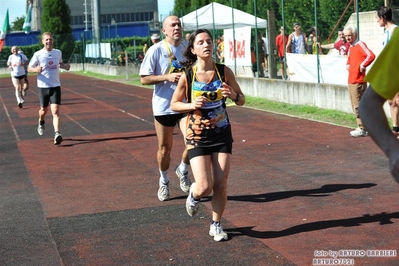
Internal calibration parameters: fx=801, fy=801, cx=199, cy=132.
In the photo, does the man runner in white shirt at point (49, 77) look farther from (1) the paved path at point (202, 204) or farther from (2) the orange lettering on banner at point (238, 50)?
(2) the orange lettering on banner at point (238, 50)

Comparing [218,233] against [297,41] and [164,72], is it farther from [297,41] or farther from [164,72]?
[297,41]

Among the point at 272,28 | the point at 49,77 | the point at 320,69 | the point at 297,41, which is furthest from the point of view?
the point at 272,28

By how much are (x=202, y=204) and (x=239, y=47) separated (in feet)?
55.5

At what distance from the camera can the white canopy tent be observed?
28.1m

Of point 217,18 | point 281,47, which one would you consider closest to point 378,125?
point 281,47

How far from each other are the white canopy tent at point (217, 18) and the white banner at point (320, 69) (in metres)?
5.99

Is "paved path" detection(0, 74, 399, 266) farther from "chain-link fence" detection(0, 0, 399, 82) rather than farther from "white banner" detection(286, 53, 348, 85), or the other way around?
"chain-link fence" detection(0, 0, 399, 82)

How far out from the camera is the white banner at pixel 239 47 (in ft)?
80.0

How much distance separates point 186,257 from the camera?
21.6ft

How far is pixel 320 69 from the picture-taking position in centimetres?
1912

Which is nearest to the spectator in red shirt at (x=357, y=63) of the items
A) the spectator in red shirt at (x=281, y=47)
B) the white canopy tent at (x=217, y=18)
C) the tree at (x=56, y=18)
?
the spectator in red shirt at (x=281, y=47)

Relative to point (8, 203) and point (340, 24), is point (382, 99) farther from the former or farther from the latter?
point (340, 24)

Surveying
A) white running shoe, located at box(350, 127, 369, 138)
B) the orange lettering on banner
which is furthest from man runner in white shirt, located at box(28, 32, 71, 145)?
the orange lettering on banner

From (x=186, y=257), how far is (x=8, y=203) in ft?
11.7
